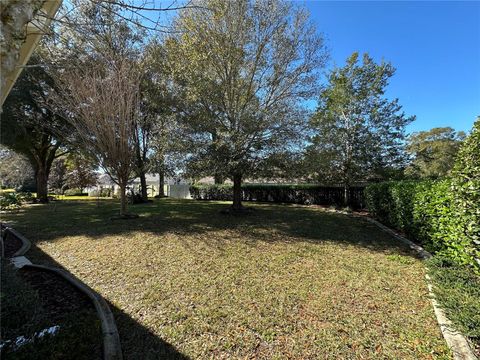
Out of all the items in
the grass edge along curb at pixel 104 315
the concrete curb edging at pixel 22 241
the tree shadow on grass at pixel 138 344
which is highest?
the concrete curb edging at pixel 22 241

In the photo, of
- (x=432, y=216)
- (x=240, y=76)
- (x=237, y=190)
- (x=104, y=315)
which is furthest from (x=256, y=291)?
(x=240, y=76)

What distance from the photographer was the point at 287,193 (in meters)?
17.7

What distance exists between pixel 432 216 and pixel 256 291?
156 inches

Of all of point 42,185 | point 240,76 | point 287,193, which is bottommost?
point 287,193

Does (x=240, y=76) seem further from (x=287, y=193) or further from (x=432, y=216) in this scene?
(x=287, y=193)

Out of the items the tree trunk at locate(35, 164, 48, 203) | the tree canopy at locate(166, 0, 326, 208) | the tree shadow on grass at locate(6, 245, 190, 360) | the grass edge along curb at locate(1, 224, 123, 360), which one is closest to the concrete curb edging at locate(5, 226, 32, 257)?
the grass edge along curb at locate(1, 224, 123, 360)

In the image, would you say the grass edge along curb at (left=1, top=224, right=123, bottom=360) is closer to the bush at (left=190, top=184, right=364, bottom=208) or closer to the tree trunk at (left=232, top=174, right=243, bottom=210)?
the tree trunk at (left=232, top=174, right=243, bottom=210)

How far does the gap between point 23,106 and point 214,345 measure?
16305 millimetres

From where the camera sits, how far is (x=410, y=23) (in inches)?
305

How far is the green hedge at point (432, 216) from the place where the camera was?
352 centimetres

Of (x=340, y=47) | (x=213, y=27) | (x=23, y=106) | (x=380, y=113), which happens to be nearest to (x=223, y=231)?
(x=213, y=27)

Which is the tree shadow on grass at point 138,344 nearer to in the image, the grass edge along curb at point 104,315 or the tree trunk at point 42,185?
the grass edge along curb at point 104,315

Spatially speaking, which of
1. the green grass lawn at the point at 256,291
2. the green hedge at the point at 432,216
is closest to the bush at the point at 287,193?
the green hedge at the point at 432,216

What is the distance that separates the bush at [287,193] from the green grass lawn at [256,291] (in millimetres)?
7916
